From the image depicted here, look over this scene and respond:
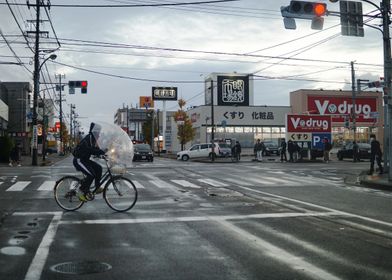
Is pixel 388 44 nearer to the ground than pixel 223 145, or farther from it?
farther from it

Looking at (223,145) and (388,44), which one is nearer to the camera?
(388,44)

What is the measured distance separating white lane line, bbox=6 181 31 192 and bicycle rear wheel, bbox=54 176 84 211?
481cm

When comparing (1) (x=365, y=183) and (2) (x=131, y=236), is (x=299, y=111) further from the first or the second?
(2) (x=131, y=236)

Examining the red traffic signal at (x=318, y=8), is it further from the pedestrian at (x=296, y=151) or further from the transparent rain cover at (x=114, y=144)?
the pedestrian at (x=296, y=151)

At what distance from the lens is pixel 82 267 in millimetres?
6012

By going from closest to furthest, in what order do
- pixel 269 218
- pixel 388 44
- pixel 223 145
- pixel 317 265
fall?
pixel 317 265
pixel 269 218
pixel 388 44
pixel 223 145

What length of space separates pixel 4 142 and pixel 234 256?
33278 mm

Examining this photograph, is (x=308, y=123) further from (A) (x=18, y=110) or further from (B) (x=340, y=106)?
(A) (x=18, y=110)

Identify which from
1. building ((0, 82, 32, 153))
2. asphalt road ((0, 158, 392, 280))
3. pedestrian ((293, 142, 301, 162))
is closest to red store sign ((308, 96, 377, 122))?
pedestrian ((293, 142, 301, 162))

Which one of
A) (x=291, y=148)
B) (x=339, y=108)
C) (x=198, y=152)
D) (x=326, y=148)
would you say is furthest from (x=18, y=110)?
(x=326, y=148)

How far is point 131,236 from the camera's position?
7.95m

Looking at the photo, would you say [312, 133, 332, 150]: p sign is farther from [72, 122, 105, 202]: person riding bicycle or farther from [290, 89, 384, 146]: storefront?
[72, 122, 105, 202]: person riding bicycle

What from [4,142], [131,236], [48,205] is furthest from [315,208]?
[4,142]

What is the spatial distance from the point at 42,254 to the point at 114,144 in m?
4.18
